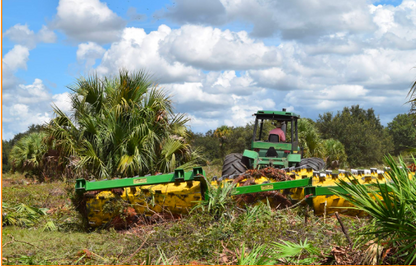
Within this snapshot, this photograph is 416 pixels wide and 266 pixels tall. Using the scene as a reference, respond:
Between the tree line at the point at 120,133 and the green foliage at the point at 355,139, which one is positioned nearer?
the tree line at the point at 120,133

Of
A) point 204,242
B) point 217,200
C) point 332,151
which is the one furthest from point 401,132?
point 204,242

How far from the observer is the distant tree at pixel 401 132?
56.5 meters

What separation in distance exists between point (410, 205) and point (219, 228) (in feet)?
8.60

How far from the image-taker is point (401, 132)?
193ft

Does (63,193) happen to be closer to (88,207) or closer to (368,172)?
(88,207)

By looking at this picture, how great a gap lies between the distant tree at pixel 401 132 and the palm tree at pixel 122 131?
4866cm

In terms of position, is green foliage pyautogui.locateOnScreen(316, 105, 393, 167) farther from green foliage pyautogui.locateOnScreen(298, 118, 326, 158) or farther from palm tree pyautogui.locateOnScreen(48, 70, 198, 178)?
palm tree pyautogui.locateOnScreen(48, 70, 198, 178)

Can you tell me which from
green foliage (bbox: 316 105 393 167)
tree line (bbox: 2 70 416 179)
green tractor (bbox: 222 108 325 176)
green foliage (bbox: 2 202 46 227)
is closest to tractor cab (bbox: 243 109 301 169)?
green tractor (bbox: 222 108 325 176)

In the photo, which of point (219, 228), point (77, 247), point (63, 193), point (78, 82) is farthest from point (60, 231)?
point (78, 82)

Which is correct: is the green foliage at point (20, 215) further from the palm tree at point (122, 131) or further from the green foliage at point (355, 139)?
the green foliage at point (355, 139)

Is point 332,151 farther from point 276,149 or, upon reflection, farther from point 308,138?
point 276,149

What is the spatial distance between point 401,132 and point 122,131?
54.2m

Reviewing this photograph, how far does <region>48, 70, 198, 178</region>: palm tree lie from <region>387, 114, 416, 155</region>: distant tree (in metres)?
48.7

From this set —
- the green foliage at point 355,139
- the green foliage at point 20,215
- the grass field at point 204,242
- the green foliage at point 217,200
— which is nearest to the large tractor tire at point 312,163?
the grass field at point 204,242
